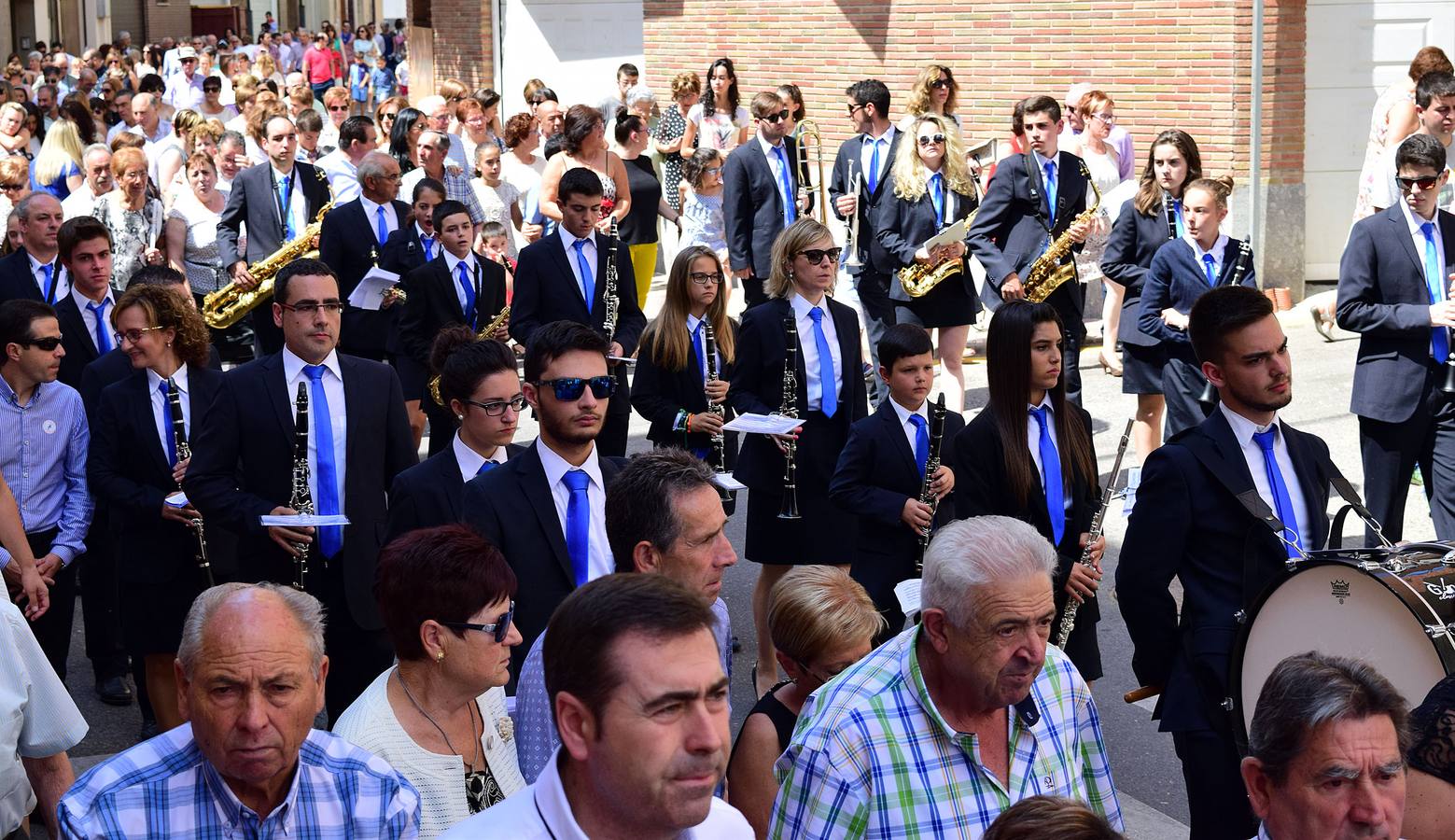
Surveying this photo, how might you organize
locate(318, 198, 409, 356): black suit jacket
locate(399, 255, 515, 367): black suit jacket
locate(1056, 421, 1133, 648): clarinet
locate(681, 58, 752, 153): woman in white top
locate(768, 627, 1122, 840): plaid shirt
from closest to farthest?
locate(768, 627, 1122, 840): plaid shirt
locate(1056, 421, 1133, 648): clarinet
locate(399, 255, 515, 367): black suit jacket
locate(318, 198, 409, 356): black suit jacket
locate(681, 58, 752, 153): woman in white top

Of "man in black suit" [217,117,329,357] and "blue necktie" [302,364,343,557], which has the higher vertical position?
"man in black suit" [217,117,329,357]

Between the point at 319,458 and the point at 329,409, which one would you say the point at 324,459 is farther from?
the point at 329,409

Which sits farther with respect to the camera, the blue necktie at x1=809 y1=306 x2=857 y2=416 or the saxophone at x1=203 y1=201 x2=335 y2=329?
the saxophone at x1=203 y1=201 x2=335 y2=329

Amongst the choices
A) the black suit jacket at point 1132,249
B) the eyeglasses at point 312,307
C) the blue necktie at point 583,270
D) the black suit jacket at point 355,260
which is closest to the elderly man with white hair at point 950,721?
the eyeglasses at point 312,307

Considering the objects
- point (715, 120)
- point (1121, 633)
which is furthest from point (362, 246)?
point (715, 120)

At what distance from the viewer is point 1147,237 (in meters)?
10.1

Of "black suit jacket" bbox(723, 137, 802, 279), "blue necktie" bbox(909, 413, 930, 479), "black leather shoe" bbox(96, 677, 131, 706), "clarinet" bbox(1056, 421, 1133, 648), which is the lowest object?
"black leather shoe" bbox(96, 677, 131, 706)

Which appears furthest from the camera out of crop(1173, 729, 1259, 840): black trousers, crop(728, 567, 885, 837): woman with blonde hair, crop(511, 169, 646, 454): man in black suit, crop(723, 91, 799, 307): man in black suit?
crop(723, 91, 799, 307): man in black suit

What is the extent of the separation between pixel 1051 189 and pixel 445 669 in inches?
302

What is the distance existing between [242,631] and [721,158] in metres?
12.4

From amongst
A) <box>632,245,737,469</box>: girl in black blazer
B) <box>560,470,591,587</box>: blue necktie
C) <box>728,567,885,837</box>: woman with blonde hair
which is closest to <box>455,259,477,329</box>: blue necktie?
<box>632,245,737,469</box>: girl in black blazer

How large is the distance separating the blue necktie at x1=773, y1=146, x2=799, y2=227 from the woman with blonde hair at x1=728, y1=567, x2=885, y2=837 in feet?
26.6

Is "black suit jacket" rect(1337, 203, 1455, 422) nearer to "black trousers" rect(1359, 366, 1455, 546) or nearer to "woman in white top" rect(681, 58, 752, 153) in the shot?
"black trousers" rect(1359, 366, 1455, 546)

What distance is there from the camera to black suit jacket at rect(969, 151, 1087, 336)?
1098 centimetres
